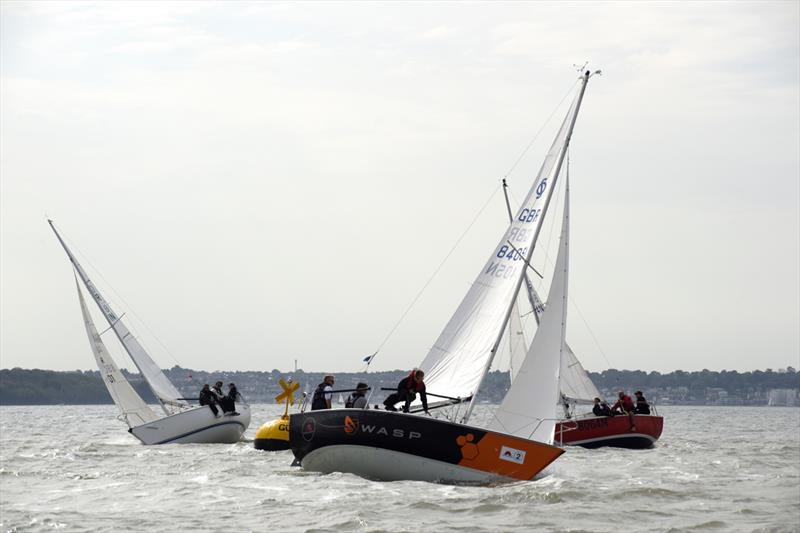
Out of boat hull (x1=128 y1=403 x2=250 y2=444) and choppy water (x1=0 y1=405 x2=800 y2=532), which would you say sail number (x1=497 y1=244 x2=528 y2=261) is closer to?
choppy water (x1=0 y1=405 x2=800 y2=532)

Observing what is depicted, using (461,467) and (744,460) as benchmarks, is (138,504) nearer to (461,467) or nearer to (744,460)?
(461,467)

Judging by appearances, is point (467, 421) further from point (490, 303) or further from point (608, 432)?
point (608, 432)

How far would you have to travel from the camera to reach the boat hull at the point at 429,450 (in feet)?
67.5

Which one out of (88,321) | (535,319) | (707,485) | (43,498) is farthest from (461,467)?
(88,321)

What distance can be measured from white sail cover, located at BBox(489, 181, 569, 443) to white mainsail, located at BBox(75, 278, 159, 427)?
58.8ft

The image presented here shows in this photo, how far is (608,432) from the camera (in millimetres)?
34469

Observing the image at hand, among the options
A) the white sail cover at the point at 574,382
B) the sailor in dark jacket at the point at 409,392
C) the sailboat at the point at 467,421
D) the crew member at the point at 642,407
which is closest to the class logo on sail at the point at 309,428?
the sailboat at the point at 467,421

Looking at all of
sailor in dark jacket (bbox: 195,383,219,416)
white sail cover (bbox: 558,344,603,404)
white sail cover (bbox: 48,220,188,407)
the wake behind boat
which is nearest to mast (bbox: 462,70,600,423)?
the wake behind boat

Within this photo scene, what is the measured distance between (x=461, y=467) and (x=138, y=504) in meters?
5.40

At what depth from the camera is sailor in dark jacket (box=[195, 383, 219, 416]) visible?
1433 inches

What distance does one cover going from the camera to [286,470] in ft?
81.1

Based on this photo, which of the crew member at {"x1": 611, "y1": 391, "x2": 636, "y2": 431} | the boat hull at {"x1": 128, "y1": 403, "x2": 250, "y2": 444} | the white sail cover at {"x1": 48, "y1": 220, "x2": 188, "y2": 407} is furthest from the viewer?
the white sail cover at {"x1": 48, "y1": 220, "x2": 188, "y2": 407}

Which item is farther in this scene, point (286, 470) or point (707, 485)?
point (286, 470)

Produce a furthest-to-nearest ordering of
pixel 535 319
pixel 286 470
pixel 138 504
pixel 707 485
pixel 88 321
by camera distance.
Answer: pixel 88 321 < pixel 535 319 < pixel 286 470 < pixel 707 485 < pixel 138 504
